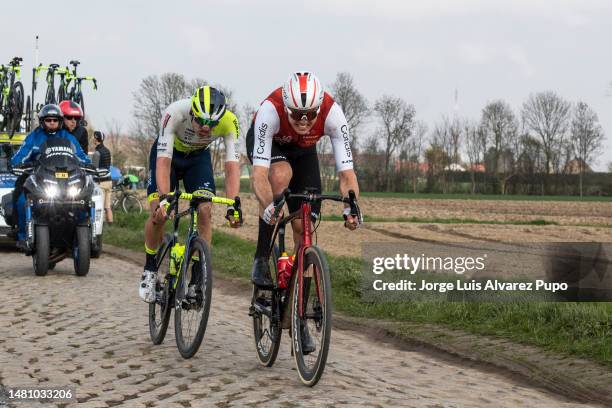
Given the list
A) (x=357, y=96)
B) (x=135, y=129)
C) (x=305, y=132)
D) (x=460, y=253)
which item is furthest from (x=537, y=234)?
(x=357, y=96)

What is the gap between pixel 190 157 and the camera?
8.40 meters

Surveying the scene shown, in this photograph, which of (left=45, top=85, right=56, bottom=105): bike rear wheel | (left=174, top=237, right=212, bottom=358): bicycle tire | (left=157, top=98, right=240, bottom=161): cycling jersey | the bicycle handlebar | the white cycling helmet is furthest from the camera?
(left=45, top=85, right=56, bottom=105): bike rear wheel

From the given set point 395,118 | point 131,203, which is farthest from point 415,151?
point 131,203

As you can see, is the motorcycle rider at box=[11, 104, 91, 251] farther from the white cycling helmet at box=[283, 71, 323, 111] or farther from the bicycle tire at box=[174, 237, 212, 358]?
the white cycling helmet at box=[283, 71, 323, 111]

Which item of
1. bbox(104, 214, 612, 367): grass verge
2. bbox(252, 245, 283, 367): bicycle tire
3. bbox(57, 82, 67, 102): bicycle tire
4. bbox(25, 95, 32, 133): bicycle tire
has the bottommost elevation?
bbox(104, 214, 612, 367): grass verge

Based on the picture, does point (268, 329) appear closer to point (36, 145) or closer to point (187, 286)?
point (187, 286)

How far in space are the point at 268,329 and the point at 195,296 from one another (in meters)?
0.60

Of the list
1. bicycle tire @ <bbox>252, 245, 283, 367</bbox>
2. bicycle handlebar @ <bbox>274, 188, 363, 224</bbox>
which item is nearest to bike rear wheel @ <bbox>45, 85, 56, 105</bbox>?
bicycle tire @ <bbox>252, 245, 283, 367</bbox>

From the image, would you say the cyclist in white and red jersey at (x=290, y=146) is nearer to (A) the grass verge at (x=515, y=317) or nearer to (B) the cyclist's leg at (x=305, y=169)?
(B) the cyclist's leg at (x=305, y=169)

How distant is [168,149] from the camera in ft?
25.9

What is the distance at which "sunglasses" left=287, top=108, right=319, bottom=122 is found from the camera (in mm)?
6742

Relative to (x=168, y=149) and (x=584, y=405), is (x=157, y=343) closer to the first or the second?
(x=168, y=149)

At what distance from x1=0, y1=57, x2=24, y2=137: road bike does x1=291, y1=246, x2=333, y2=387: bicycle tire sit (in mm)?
18252

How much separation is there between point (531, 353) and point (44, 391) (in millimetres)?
4147
